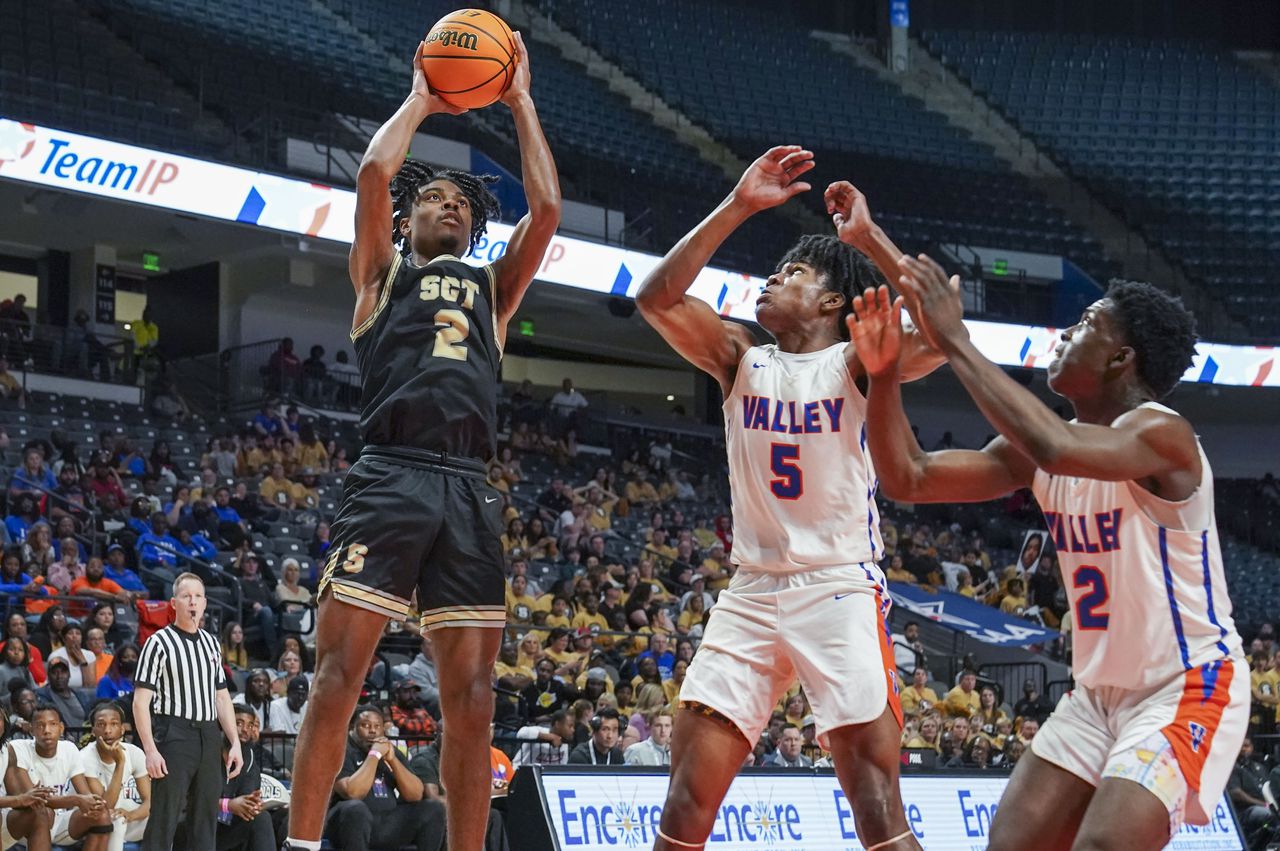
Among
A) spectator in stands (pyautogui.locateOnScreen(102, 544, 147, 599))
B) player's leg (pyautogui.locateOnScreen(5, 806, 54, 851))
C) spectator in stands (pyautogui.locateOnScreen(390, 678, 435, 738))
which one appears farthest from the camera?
spectator in stands (pyautogui.locateOnScreen(102, 544, 147, 599))

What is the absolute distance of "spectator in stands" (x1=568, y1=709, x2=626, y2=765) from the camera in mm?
11641

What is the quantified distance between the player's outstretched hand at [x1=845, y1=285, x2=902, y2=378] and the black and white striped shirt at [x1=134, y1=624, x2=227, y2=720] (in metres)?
6.07

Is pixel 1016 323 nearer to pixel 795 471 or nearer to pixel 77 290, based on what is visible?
pixel 77 290

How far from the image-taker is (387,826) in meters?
10.5

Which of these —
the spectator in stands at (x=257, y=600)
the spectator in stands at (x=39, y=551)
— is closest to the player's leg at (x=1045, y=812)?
the spectator in stands at (x=257, y=600)

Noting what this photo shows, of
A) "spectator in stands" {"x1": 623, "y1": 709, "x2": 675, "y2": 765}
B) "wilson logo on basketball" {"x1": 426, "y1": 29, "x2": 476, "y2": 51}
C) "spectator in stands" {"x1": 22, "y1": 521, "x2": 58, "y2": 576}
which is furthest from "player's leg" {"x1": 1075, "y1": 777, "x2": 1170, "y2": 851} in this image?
"spectator in stands" {"x1": 22, "y1": 521, "x2": 58, "y2": 576}

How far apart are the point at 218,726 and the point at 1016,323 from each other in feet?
63.2

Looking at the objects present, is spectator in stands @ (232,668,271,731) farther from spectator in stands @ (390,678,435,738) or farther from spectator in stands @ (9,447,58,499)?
spectator in stands @ (9,447,58,499)

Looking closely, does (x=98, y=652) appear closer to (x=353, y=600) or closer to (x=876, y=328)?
(x=353, y=600)

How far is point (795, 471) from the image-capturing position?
5.11 metres

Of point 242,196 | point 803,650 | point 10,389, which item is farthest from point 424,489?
point 10,389

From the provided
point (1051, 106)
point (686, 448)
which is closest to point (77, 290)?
point (686, 448)

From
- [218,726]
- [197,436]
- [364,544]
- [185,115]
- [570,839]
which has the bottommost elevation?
[570,839]

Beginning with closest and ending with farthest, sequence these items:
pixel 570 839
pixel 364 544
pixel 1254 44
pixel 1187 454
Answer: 1. pixel 1187 454
2. pixel 364 544
3. pixel 570 839
4. pixel 1254 44
